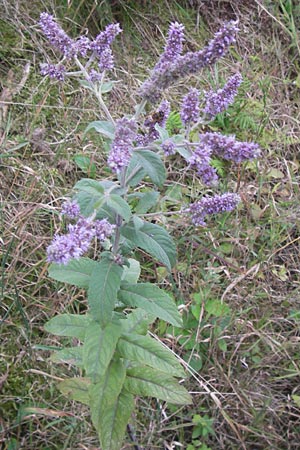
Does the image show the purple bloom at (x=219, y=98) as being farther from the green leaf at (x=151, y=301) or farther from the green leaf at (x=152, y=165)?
the green leaf at (x=151, y=301)

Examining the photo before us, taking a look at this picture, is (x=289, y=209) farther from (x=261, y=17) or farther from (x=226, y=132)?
(x=261, y=17)

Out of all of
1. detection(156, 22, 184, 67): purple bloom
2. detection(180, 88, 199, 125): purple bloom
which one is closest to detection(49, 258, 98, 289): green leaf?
detection(180, 88, 199, 125): purple bloom

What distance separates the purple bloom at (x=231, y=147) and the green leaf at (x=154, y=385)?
0.83m

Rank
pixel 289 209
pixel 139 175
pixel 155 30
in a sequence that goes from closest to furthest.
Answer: pixel 139 175 < pixel 289 209 < pixel 155 30

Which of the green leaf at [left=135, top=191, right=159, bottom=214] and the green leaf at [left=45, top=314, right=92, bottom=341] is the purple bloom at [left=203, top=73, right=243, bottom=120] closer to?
the green leaf at [left=135, top=191, right=159, bottom=214]

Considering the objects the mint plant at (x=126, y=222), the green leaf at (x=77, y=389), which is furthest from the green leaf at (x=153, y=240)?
the green leaf at (x=77, y=389)

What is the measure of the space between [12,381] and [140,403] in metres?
0.52

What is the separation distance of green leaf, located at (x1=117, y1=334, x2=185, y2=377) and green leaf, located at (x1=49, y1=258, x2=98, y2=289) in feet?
0.71

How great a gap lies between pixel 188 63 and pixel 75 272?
0.74m

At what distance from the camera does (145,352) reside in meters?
1.76

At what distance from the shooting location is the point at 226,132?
3.13m

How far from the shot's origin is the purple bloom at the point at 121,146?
136 centimetres

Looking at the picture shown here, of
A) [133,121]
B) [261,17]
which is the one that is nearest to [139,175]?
[133,121]

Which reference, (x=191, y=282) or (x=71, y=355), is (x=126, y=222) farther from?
(x=191, y=282)
